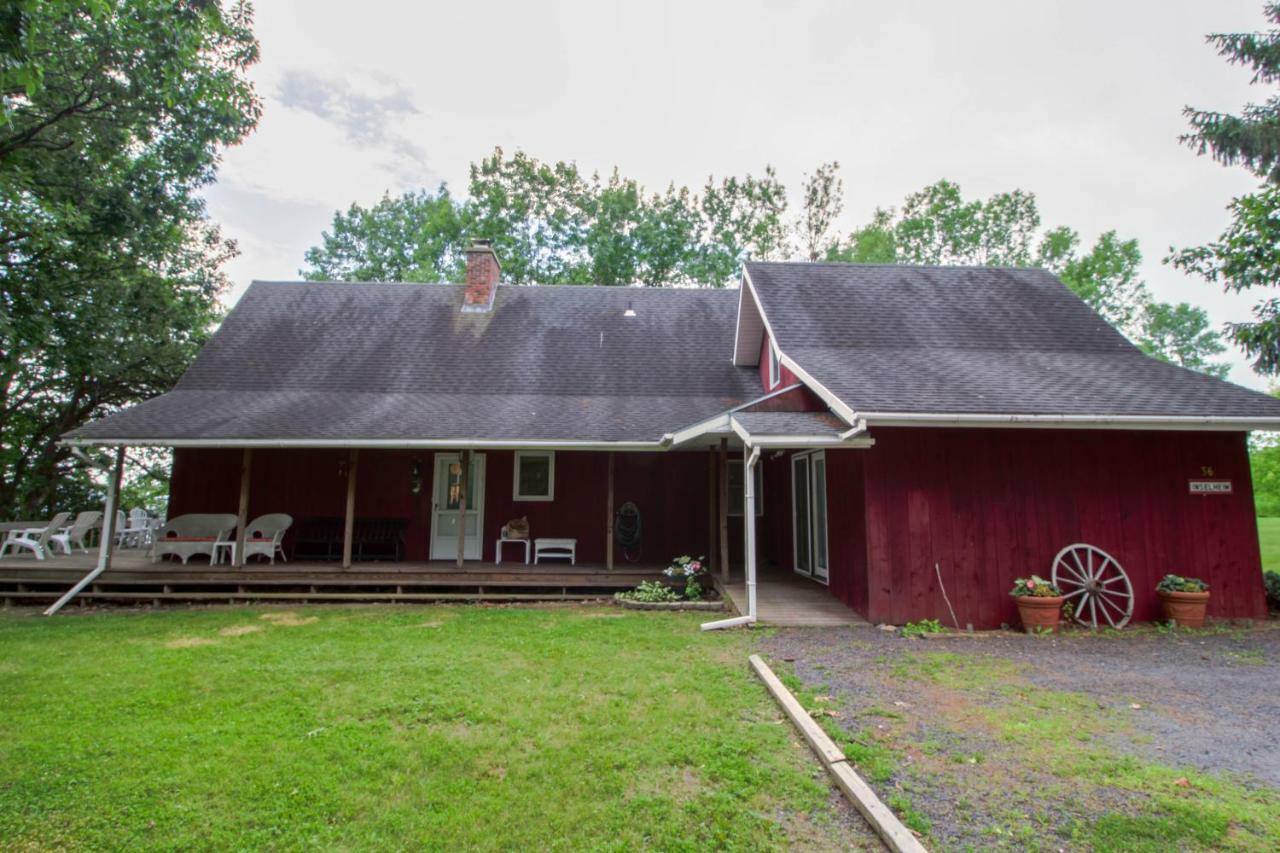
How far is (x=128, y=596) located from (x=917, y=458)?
1102 cm

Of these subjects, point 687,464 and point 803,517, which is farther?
point 687,464

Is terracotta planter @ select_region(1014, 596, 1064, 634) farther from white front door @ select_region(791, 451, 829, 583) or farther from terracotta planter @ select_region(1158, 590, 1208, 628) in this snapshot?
white front door @ select_region(791, 451, 829, 583)

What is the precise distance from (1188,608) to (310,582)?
1132 centimetres

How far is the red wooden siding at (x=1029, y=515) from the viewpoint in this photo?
7.06 metres

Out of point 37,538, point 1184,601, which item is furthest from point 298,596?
point 1184,601

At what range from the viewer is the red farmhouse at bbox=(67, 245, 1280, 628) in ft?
23.4

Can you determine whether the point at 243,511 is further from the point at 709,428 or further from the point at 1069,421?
the point at 1069,421

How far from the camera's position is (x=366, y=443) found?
884 centimetres

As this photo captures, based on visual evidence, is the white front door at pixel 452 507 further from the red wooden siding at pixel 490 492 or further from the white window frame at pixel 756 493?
the white window frame at pixel 756 493

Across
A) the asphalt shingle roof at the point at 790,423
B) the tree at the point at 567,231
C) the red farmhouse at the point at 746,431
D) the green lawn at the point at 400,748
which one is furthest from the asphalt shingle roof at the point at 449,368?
the tree at the point at 567,231

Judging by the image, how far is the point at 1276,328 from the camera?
1004cm

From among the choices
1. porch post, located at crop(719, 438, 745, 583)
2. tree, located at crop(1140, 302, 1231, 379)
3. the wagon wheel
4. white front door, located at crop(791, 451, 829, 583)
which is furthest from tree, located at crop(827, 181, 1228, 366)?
the wagon wheel

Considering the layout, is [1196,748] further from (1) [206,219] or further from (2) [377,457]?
(1) [206,219]

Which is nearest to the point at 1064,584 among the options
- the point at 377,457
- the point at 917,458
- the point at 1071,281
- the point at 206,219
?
the point at 917,458
